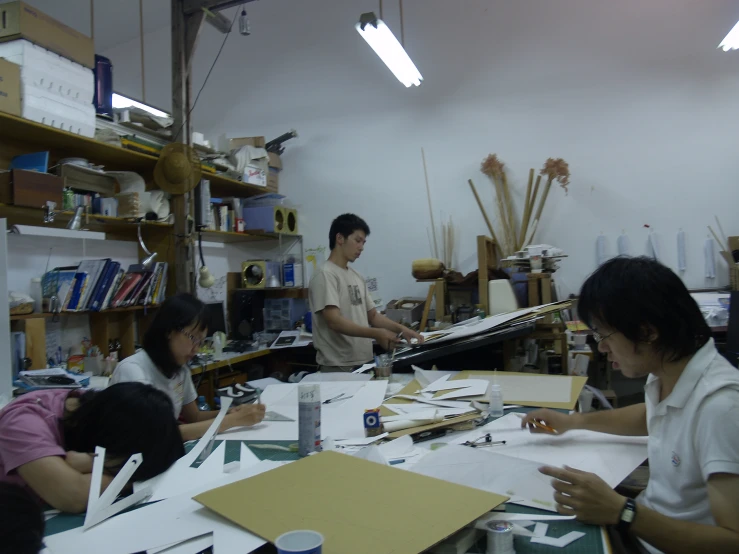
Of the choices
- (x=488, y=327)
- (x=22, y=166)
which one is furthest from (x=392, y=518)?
(x=22, y=166)

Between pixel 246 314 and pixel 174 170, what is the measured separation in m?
1.54

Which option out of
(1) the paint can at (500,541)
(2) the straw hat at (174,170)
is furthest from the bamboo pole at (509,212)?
(1) the paint can at (500,541)

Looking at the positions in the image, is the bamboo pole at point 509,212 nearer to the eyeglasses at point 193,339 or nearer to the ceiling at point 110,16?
the eyeglasses at point 193,339

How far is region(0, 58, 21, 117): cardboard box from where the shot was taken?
2535 millimetres

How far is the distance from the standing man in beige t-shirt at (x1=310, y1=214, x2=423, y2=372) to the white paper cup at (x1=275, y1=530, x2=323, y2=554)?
A: 1.84 m

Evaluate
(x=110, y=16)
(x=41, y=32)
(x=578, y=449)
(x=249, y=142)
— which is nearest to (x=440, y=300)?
(x=578, y=449)

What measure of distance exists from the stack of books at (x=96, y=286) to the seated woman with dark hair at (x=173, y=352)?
1512 mm

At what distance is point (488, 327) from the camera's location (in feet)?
7.76

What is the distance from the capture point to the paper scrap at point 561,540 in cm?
93

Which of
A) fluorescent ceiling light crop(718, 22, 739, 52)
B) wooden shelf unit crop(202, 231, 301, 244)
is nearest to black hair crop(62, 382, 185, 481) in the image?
wooden shelf unit crop(202, 231, 301, 244)

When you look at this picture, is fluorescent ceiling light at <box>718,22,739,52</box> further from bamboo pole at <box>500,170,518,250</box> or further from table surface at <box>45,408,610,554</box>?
table surface at <box>45,408,610,554</box>

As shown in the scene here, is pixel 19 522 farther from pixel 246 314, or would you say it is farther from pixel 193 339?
pixel 246 314

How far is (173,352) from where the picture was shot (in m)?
1.77

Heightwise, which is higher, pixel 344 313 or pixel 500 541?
pixel 344 313
